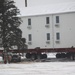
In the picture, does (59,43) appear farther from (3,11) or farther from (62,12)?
(3,11)

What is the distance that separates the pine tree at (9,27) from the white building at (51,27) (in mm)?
7878

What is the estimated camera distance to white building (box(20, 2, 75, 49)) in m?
54.6

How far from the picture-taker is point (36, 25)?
58156 millimetres

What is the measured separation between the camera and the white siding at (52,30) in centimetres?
5438

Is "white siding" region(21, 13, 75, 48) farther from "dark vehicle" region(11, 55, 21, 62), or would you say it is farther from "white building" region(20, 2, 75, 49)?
"dark vehicle" region(11, 55, 21, 62)

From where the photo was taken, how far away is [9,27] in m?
49.2

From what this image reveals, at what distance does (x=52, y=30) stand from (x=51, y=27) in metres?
0.55
